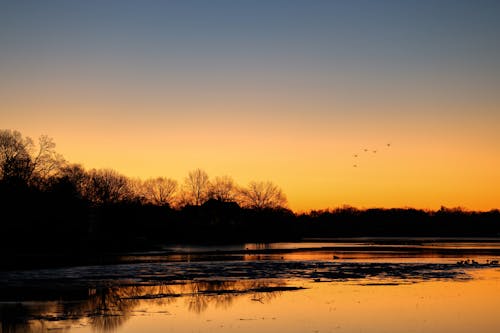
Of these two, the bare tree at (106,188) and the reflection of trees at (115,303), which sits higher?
the bare tree at (106,188)

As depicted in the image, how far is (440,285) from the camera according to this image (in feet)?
109

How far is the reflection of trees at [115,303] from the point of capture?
21.4 meters

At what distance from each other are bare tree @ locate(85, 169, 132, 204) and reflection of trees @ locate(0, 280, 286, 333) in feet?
364

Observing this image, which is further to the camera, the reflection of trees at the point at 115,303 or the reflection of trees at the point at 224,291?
the reflection of trees at the point at 224,291

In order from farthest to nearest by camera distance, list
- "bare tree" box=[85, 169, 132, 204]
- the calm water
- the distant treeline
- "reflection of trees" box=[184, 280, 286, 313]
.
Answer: "bare tree" box=[85, 169, 132, 204] → the distant treeline → "reflection of trees" box=[184, 280, 286, 313] → the calm water

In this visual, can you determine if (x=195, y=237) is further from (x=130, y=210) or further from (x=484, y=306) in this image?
(x=484, y=306)

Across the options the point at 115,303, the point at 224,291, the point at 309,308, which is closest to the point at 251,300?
the point at 224,291

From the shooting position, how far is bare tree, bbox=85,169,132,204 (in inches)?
5653

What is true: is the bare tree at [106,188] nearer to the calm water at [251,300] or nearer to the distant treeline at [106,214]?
the distant treeline at [106,214]

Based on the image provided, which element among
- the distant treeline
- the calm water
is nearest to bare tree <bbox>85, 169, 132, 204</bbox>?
the distant treeline

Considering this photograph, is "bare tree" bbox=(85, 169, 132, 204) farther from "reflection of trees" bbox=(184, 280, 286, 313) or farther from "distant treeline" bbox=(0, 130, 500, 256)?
"reflection of trees" bbox=(184, 280, 286, 313)

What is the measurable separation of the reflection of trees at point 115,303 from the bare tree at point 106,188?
111003 millimetres

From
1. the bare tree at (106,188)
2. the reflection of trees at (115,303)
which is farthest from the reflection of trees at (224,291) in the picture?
the bare tree at (106,188)

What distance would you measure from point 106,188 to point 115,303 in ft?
407
